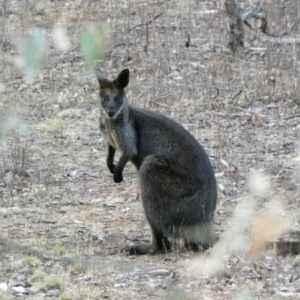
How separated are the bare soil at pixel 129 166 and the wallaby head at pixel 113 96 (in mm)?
926

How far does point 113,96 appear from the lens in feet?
22.6

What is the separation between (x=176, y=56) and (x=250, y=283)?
6.24 metres

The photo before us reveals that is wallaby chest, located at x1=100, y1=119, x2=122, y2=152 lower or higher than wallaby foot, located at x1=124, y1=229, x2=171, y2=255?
higher

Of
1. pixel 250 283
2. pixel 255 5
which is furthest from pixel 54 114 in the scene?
pixel 250 283

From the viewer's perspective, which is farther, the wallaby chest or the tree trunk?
the tree trunk

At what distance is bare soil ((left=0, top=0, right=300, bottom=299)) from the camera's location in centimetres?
570

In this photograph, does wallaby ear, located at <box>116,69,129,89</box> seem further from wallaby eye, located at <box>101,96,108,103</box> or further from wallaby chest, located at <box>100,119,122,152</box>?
wallaby chest, located at <box>100,119,122,152</box>

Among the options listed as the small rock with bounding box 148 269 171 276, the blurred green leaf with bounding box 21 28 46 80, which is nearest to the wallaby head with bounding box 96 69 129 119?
the small rock with bounding box 148 269 171 276

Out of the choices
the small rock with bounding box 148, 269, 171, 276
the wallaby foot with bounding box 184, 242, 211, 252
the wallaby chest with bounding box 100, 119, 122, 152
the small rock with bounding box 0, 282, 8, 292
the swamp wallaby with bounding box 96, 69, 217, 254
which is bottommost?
the wallaby foot with bounding box 184, 242, 211, 252

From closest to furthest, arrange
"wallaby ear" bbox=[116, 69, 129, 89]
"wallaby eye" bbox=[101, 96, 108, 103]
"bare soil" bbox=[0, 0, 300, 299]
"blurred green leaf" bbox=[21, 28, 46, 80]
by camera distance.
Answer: "bare soil" bbox=[0, 0, 300, 299]
"wallaby ear" bbox=[116, 69, 129, 89]
"wallaby eye" bbox=[101, 96, 108, 103]
"blurred green leaf" bbox=[21, 28, 46, 80]

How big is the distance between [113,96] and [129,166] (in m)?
1.75

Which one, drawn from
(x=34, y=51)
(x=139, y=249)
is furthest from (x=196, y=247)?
(x=34, y=51)

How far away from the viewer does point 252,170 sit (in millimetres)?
8094

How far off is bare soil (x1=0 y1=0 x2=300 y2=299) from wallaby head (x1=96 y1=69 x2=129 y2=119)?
3.04ft
